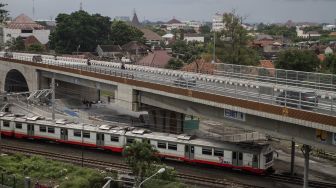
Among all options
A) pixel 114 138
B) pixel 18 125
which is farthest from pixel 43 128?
pixel 114 138

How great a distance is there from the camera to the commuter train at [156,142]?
40.8 metres

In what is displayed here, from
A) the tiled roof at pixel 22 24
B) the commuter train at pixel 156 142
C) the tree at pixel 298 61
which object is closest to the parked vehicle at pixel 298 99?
the commuter train at pixel 156 142

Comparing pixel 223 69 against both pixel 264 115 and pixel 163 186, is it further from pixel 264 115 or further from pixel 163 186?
pixel 163 186

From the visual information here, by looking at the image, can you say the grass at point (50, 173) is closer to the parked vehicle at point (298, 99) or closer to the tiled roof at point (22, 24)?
the parked vehicle at point (298, 99)

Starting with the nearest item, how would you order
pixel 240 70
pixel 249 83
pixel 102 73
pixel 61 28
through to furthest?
1. pixel 249 83
2. pixel 240 70
3. pixel 102 73
4. pixel 61 28

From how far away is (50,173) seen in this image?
36562 mm

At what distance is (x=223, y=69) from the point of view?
57.4 m

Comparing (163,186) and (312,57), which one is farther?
(312,57)

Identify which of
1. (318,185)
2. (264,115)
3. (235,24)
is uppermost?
(235,24)

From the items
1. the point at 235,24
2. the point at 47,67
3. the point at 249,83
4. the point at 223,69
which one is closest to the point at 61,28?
the point at 47,67

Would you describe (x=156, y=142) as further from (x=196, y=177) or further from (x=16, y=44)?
(x=16, y=44)

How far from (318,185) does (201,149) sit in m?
10.00

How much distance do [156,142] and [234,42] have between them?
34.6 metres

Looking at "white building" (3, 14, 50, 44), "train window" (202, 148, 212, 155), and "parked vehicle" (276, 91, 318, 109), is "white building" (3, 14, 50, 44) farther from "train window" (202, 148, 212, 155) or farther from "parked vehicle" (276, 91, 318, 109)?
"parked vehicle" (276, 91, 318, 109)
